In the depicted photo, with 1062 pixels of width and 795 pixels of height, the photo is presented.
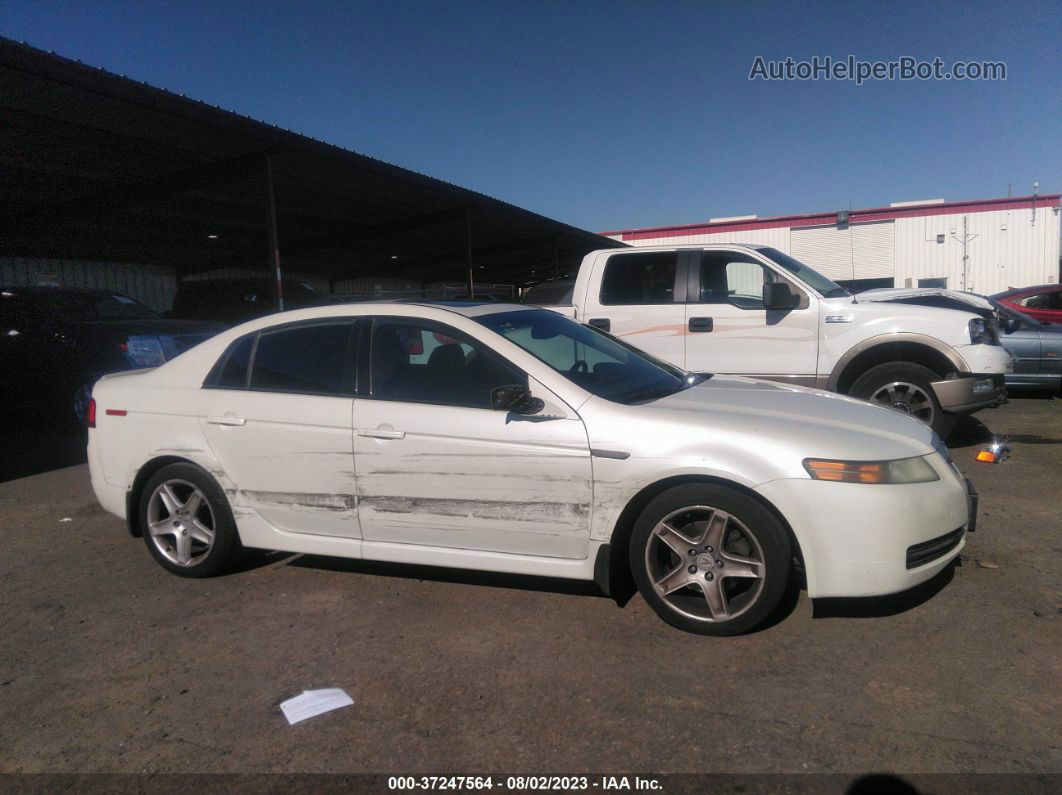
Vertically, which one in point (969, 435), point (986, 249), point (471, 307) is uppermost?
point (986, 249)

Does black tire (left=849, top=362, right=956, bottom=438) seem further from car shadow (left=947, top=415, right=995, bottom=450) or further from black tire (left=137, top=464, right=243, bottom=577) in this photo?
black tire (left=137, top=464, right=243, bottom=577)

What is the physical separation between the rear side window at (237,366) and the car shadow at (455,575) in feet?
3.83

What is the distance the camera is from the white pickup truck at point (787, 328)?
6.69 meters

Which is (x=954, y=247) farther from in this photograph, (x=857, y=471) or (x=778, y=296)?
(x=857, y=471)

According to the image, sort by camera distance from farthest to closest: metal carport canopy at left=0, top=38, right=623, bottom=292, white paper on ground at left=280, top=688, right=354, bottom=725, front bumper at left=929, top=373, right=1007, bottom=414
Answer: metal carport canopy at left=0, top=38, right=623, bottom=292, front bumper at left=929, top=373, right=1007, bottom=414, white paper on ground at left=280, top=688, right=354, bottom=725

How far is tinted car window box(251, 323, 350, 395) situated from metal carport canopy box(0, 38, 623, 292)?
5.15 metres

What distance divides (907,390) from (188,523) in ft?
19.4

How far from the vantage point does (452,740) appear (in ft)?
9.07

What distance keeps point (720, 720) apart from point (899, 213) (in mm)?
35340

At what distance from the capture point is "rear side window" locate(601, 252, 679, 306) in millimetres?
7613

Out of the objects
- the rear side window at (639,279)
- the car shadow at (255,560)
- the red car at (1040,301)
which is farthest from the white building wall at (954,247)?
the car shadow at (255,560)

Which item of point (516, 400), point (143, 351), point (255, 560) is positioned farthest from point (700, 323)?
point (143, 351)

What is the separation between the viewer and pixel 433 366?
4.02m

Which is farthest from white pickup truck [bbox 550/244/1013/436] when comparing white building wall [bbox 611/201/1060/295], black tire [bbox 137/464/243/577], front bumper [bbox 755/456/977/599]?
white building wall [bbox 611/201/1060/295]
